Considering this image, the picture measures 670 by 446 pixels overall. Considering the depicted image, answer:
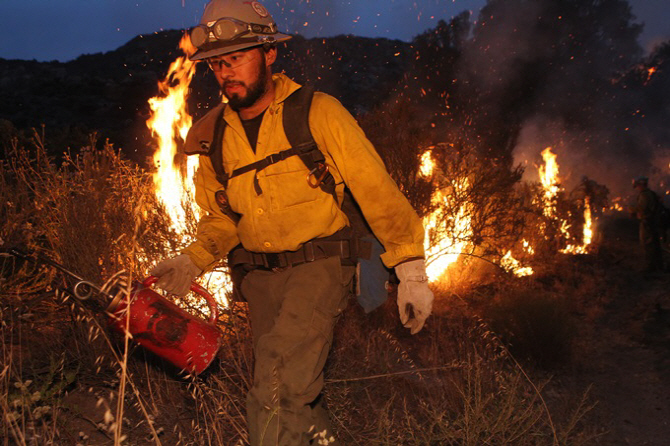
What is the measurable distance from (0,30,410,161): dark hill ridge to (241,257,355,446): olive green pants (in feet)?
34.9

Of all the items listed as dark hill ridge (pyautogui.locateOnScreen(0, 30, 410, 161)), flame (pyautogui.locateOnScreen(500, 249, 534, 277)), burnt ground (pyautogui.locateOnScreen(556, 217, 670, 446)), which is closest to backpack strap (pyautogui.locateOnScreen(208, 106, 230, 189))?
burnt ground (pyautogui.locateOnScreen(556, 217, 670, 446))

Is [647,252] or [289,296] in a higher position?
[647,252]

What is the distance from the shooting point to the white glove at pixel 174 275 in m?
2.63

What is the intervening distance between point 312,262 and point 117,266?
2323mm

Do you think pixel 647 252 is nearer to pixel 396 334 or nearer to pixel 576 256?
pixel 576 256

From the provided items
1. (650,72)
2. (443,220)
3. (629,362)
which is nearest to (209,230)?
(443,220)

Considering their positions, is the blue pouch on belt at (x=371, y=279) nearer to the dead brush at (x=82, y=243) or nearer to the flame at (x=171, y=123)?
the dead brush at (x=82, y=243)

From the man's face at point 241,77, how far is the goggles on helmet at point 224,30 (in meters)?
0.08

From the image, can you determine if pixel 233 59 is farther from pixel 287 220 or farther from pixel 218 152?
pixel 287 220

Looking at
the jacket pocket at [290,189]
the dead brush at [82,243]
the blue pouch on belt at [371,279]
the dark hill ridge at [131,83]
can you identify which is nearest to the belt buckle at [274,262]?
the jacket pocket at [290,189]

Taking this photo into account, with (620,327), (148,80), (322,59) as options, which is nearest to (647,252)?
(620,327)

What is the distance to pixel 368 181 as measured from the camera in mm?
2346

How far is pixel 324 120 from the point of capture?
94.3 inches

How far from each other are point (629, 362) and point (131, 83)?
32402mm
